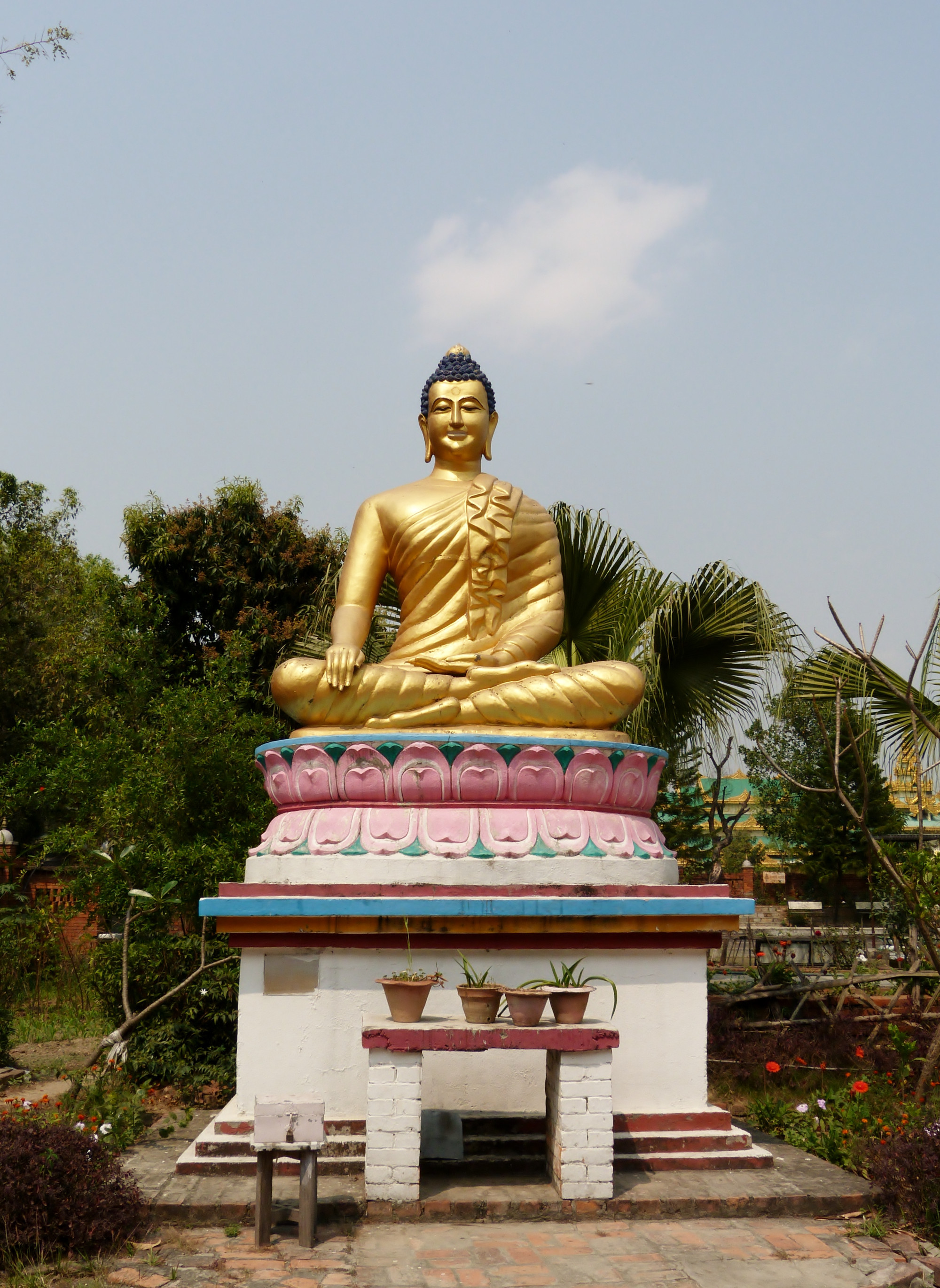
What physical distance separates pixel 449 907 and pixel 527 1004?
90 centimetres

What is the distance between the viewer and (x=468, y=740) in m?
7.11

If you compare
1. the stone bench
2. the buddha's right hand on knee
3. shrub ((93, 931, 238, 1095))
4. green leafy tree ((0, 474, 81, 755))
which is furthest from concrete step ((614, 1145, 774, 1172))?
green leafy tree ((0, 474, 81, 755))

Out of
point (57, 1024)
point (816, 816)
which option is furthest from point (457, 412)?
point (816, 816)

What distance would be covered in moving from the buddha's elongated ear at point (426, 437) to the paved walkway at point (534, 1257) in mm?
5662

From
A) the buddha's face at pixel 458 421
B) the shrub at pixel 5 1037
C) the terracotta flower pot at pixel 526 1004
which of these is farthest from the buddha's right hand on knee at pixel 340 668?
the shrub at pixel 5 1037

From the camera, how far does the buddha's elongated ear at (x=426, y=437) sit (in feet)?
30.6

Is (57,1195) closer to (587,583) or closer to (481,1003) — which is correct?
(481,1003)

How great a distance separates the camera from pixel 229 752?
33.7 ft

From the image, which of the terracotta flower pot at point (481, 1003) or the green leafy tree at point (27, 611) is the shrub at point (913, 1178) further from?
the green leafy tree at point (27, 611)

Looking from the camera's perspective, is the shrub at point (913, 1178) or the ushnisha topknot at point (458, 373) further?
the ushnisha topknot at point (458, 373)

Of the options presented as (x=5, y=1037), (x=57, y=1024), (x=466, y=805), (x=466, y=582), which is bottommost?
(x=57, y=1024)

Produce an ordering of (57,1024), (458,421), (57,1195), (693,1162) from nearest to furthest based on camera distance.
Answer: (57,1195) < (693,1162) < (458,421) < (57,1024)

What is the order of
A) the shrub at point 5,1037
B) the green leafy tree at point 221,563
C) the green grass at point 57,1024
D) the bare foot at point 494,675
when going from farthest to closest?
1. the green leafy tree at point 221,563
2. the green grass at point 57,1024
3. the shrub at point 5,1037
4. the bare foot at point 494,675

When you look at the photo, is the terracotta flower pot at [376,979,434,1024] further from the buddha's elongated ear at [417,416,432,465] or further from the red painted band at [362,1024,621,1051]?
the buddha's elongated ear at [417,416,432,465]
